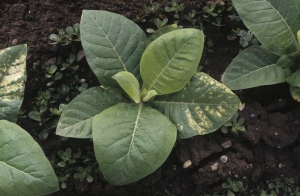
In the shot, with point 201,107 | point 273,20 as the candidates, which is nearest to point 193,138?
point 201,107

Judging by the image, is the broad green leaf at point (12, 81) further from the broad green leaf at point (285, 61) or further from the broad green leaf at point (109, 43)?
the broad green leaf at point (285, 61)

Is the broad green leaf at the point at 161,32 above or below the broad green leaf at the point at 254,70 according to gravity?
above

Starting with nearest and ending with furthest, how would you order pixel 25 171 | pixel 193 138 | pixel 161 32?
pixel 25 171 < pixel 161 32 < pixel 193 138

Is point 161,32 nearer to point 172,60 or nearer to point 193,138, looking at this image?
point 172,60

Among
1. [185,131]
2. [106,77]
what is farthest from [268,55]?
[106,77]

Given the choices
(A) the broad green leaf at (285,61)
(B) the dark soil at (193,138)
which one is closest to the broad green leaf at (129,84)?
(B) the dark soil at (193,138)

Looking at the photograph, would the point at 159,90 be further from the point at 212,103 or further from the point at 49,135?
the point at 49,135
